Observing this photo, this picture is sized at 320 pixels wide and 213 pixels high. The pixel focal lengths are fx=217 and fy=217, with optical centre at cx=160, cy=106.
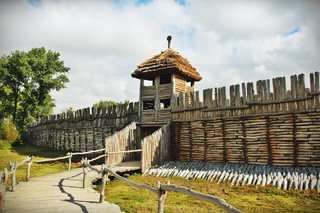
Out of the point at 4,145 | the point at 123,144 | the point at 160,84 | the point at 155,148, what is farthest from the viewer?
the point at 4,145

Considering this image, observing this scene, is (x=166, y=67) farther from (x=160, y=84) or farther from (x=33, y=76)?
(x=33, y=76)

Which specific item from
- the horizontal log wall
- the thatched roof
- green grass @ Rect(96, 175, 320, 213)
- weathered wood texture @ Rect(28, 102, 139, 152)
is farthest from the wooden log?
weathered wood texture @ Rect(28, 102, 139, 152)

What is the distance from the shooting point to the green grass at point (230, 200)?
6512mm

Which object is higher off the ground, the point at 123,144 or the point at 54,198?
the point at 123,144

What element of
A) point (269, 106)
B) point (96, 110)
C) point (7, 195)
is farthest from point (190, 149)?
point (96, 110)

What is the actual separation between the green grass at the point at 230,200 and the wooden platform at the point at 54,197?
3.31ft

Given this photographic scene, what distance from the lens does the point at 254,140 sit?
1013 cm

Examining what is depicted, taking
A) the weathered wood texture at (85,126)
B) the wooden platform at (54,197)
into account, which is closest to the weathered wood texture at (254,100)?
the weathered wood texture at (85,126)

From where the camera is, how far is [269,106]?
987cm

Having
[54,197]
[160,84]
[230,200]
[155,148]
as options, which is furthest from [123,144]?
[230,200]

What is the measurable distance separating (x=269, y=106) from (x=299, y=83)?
4.94ft

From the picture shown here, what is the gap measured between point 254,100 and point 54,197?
9.09 metres

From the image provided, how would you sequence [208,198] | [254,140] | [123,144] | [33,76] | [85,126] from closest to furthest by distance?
[208,198] < [254,140] < [123,144] < [85,126] < [33,76]

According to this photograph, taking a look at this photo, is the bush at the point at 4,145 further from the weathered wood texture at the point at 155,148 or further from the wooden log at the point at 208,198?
the wooden log at the point at 208,198
